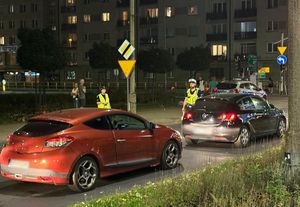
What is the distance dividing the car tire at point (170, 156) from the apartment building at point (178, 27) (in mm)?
49040

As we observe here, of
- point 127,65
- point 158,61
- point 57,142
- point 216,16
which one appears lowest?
point 57,142

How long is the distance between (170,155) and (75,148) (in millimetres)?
2924

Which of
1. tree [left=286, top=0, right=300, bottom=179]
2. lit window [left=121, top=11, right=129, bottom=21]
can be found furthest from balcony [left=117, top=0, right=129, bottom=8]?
tree [left=286, top=0, right=300, bottom=179]

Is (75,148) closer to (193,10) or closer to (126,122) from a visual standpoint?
(126,122)

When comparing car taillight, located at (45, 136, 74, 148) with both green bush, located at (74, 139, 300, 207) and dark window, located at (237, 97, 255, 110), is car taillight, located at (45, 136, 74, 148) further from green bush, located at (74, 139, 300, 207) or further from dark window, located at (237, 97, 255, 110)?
dark window, located at (237, 97, 255, 110)

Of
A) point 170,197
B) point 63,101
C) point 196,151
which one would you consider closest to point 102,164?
point 170,197

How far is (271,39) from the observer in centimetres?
6688

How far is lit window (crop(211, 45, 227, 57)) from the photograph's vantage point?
71062 millimetres

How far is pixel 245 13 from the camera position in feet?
228

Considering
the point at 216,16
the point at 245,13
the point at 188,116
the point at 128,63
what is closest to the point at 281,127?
the point at 188,116

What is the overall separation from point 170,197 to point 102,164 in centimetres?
375

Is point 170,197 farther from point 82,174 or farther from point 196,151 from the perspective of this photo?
point 196,151

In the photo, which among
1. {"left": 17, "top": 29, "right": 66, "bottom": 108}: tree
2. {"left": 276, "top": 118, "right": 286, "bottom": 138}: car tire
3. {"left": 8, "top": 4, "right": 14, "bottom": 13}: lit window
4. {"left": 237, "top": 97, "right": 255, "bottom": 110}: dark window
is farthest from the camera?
{"left": 8, "top": 4, "right": 14, "bottom": 13}: lit window

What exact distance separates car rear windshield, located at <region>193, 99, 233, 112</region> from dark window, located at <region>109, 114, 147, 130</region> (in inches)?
162
